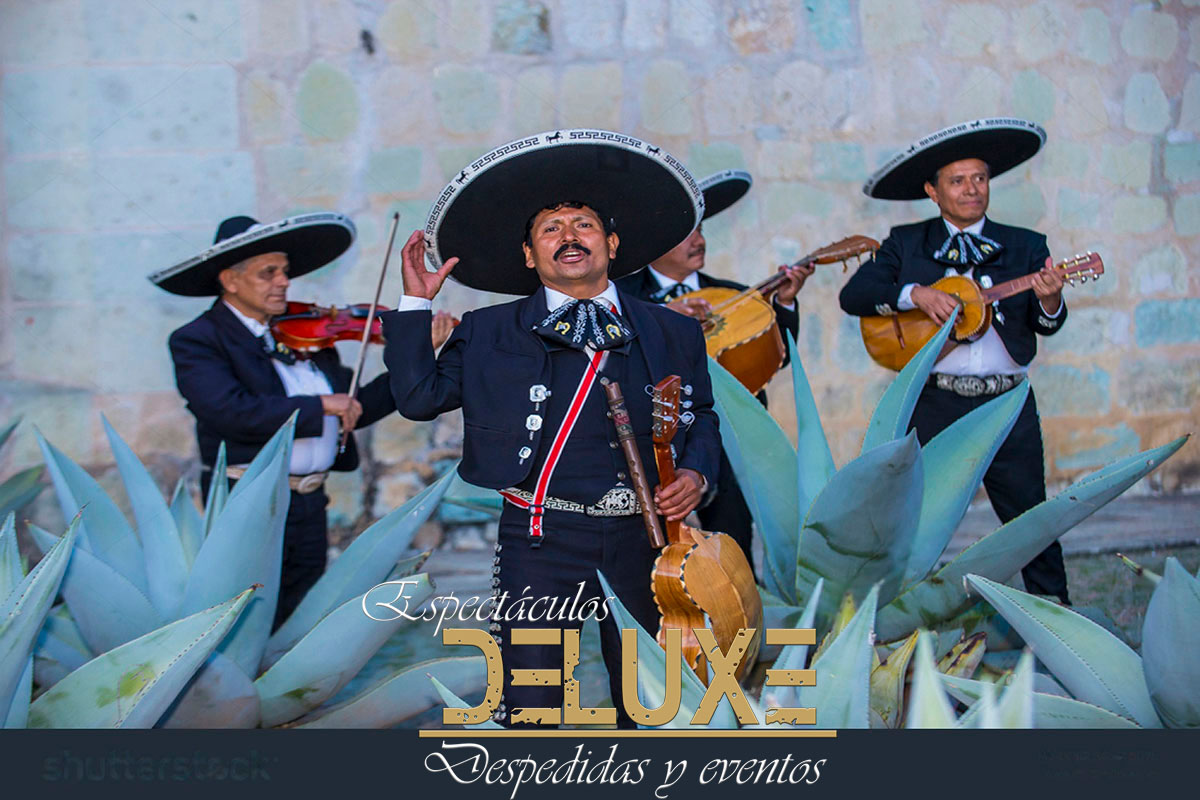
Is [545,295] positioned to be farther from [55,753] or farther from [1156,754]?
[1156,754]

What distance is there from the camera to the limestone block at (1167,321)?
159 inches

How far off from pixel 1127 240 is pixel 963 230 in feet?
2.19

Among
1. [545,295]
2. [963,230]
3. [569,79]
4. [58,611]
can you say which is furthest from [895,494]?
[569,79]

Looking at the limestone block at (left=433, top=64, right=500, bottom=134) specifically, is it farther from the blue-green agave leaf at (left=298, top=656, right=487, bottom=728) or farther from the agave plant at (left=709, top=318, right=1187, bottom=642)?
the blue-green agave leaf at (left=298, top=656, right=487, bottom=728)

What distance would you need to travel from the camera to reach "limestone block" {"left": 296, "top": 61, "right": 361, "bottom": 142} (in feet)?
15.0

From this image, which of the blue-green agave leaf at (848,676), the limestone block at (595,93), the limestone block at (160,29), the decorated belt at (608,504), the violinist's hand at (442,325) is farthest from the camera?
the limestone block at (595,93)

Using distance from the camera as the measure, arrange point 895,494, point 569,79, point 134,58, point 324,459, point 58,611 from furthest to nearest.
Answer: point 569,79 → point 134,58 → point 324,459 → point 58,611 → point 895,494

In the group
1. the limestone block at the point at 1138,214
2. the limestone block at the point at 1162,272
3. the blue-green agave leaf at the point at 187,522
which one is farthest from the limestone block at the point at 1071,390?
the blue-green agave leaf at the point at 187,522

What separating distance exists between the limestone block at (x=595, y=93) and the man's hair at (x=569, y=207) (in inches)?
73.3

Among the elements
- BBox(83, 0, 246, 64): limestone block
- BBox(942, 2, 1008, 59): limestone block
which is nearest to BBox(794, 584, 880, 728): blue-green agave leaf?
BBox(942, 2, 1008, 59): limestone block

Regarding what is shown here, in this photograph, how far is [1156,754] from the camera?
7.36 ft

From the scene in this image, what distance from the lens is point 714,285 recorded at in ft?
14.1

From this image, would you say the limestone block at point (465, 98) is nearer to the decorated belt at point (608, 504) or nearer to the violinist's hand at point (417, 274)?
the violinist's hand at point (417, 274)

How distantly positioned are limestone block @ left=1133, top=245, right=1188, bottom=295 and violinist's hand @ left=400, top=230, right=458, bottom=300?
8.75 feet
